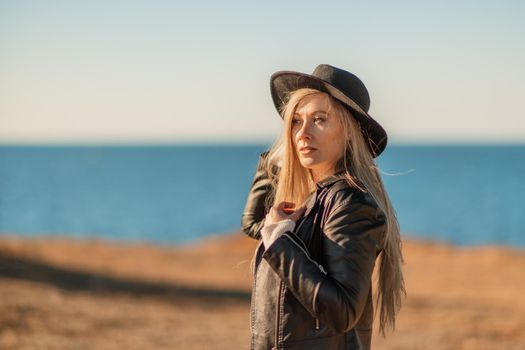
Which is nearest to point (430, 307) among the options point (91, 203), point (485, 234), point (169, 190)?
point (485, 234)

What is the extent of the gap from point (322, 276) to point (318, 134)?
64 centimetres

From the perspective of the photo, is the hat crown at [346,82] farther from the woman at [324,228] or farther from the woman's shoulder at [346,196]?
the woman's shoulder at [346,196]

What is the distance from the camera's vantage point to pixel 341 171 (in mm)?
3342

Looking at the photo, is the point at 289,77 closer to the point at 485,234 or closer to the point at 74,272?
the point at 74,272

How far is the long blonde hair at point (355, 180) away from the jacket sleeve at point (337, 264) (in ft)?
0.42

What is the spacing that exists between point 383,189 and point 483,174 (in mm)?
121432

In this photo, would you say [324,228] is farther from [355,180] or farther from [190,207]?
[190,207]

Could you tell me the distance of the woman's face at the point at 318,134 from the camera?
10.9 feet

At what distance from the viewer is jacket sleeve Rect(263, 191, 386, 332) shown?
9.64 feet

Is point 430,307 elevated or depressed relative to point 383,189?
depressed

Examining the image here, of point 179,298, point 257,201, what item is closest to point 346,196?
point 257,201

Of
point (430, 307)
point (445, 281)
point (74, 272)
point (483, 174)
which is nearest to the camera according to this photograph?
point (430, 307)

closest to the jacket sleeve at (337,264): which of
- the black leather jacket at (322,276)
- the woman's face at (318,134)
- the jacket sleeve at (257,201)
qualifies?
the black leather jacket at (322,276)

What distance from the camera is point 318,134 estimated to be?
10.9 feet
